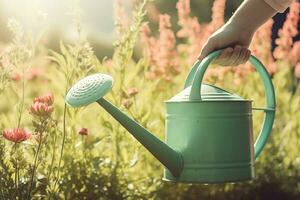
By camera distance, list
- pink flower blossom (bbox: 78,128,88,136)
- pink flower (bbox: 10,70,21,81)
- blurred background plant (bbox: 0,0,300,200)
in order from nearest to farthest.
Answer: blurred background plant (bbox: 0,0,300,200) → pink flower blossom (bbox: 78,128,88,136) → pink flower (bbox: 10,70,21,81)

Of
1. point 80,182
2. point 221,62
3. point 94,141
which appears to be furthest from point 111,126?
point 221,62

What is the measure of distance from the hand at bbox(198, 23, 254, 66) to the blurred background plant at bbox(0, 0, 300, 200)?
455mm

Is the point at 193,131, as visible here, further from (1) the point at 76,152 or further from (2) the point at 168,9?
(2) the point at 168,9

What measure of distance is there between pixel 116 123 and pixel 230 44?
73 centimetres

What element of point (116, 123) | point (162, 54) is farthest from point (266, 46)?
point (116, 123)

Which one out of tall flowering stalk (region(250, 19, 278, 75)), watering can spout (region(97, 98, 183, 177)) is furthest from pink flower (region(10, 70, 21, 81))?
tall flowering stalk (region(250, 19, 278, 75))

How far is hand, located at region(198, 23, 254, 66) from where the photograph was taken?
6.95ft

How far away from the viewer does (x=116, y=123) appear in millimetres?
2699

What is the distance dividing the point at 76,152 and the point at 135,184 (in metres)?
0.29

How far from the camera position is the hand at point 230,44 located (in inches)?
83.4

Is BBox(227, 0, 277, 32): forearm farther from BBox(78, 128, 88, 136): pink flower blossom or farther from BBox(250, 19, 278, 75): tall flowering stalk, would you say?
BBox(250, 19, 278, 75): tall flowering stalk

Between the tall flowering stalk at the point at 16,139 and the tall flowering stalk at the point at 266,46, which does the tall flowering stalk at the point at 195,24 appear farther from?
the tall flowering stalk at the point at 16,139

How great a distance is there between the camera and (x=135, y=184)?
2.73 metres

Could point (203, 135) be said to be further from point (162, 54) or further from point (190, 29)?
point (190, 29)
